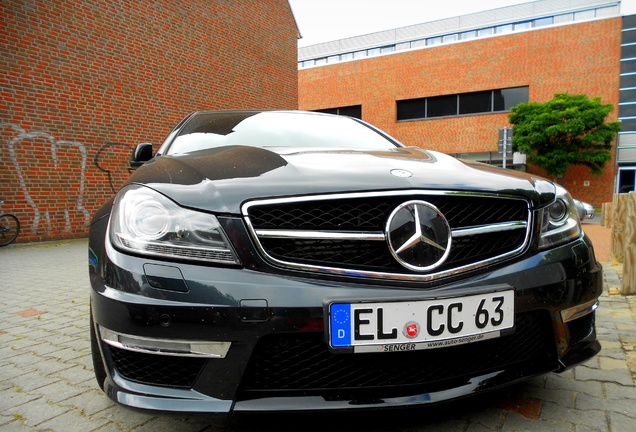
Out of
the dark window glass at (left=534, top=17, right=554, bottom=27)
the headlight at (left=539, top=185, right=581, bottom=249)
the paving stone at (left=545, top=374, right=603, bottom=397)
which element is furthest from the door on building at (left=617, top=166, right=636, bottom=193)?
the headlight at (left=539, top=185, right=581, bottom=249)

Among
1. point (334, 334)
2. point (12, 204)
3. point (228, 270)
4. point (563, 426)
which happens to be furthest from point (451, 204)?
point (12, 204)

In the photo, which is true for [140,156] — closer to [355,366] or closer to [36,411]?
[36,411]

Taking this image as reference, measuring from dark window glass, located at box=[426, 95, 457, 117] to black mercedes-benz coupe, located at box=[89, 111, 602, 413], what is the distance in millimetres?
27103

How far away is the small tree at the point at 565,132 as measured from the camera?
22047 mm

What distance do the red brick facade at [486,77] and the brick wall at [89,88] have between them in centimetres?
1772

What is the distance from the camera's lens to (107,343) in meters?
1.40

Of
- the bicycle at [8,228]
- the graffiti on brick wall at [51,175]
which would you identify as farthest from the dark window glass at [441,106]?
the bicycle at [8,228]

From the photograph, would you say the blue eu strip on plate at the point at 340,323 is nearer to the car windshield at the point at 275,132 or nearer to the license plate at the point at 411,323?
the license plate at the point at 411,323

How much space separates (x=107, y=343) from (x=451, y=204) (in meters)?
1.22

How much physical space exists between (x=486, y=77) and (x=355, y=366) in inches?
1093

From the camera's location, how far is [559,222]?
1731 millimetres

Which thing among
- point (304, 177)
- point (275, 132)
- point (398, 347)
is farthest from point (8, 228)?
point (398, 347)

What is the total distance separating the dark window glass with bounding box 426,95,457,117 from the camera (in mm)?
26875

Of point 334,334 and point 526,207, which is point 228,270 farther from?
point 526,207
